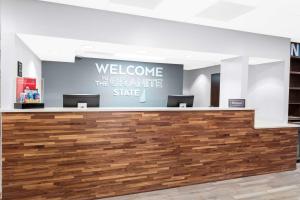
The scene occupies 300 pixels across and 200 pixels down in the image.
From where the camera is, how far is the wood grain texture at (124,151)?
2656mm

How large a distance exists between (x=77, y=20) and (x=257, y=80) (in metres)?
4.70

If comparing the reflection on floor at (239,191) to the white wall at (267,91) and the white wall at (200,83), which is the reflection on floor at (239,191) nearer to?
the white wall at (267,91)

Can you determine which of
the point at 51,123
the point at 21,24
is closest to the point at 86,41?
the point at 21,24

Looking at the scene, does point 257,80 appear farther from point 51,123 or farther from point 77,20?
point 51,123

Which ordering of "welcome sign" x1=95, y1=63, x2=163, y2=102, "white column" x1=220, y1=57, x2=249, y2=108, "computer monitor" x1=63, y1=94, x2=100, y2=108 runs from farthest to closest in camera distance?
1. "welcome sign" x1=95, y1=63, x2=163, y2=102
2. "white column" x1=220, y1=57, x2=249, y2=108
3. "computer monitor" x1=63, y1=94, x2=100, y2=108

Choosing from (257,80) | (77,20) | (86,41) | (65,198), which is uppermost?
(77,20)

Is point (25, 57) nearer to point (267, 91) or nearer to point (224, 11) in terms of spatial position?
point (224, 11)

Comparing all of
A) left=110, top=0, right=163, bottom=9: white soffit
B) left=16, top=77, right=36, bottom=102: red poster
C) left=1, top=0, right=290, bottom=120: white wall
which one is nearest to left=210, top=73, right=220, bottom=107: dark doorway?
left=1, top=0, right=290, bottom=120: white wall

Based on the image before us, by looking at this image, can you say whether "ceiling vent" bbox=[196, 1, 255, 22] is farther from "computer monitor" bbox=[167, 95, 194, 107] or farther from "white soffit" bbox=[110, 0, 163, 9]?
"computer monitor" bbox=[167, 95, 194, 107]

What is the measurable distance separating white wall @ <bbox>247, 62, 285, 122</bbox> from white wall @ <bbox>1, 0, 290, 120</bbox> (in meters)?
0.46

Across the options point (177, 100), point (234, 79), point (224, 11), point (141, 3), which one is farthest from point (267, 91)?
point (141, 3)

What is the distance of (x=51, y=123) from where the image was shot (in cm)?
274

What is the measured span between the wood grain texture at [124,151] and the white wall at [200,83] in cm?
438

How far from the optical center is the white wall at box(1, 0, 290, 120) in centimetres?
322
